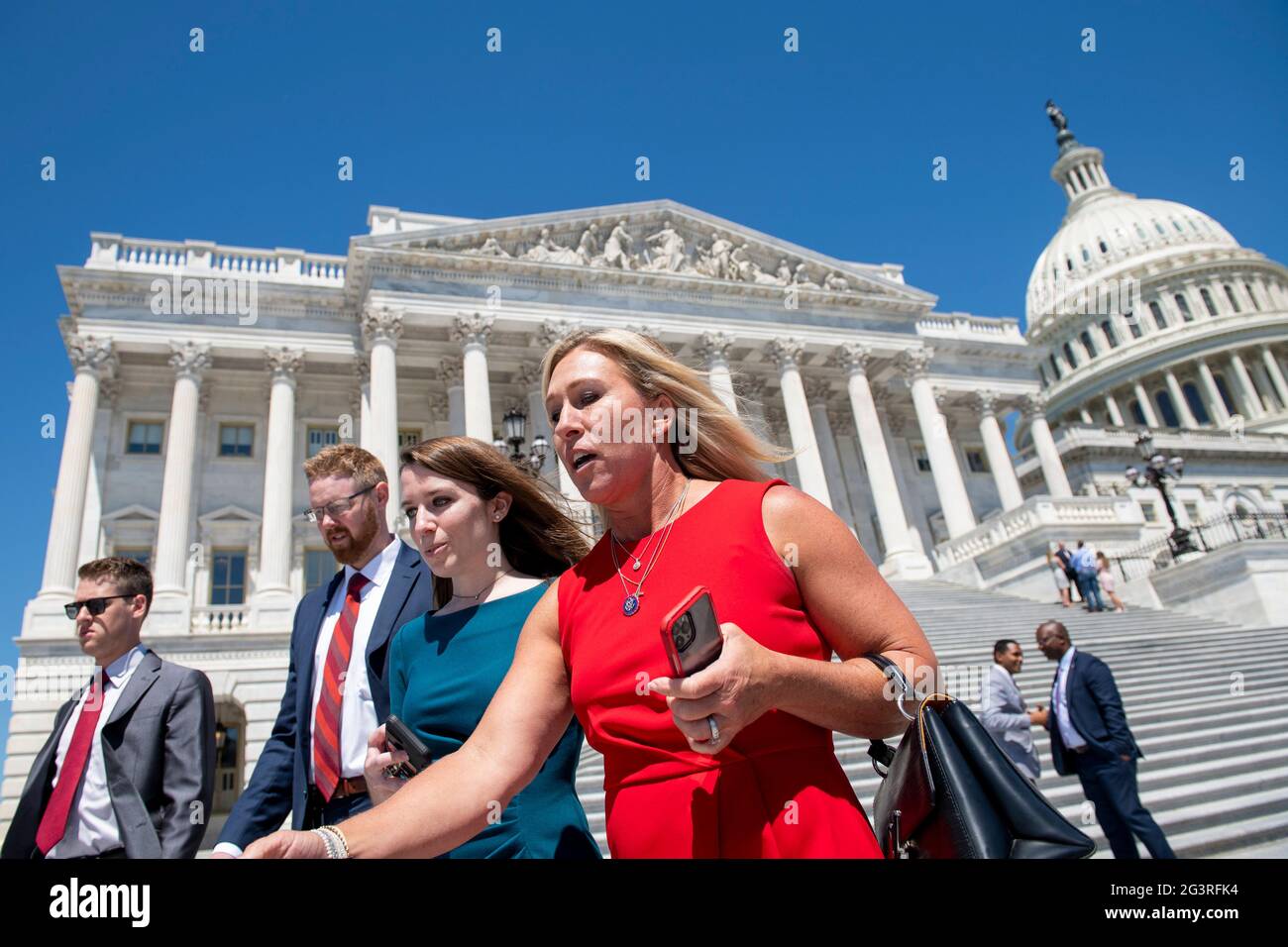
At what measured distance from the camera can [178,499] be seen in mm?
23578

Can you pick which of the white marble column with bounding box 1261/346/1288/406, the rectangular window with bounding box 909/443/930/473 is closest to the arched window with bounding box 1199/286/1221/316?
the white marble column with bounding box 1261/346/1288/406

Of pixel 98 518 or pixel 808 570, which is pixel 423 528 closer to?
pixel 808 570

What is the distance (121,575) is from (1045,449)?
38528mm

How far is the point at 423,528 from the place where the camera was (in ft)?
9.75

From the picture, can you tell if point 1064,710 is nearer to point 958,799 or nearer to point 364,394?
point 958,799

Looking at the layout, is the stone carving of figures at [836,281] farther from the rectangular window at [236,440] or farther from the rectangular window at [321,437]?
the rectangular window at [236,440]

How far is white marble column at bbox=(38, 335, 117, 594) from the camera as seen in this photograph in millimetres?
21938

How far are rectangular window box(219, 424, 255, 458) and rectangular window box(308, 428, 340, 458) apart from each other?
1.97m

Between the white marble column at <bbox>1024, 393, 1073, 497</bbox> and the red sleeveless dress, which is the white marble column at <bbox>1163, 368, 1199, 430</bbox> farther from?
the red sleeveless dress

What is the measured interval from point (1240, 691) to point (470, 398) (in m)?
21.2

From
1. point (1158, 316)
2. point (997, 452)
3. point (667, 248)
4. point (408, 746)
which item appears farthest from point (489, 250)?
point (1158, 316)

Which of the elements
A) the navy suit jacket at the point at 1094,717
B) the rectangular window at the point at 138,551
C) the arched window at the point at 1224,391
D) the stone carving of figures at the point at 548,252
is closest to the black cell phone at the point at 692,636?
the navy suit jacket at the point at 1094,717

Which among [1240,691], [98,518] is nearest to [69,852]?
[1240,691]

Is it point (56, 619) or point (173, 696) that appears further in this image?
point (56, 619)
